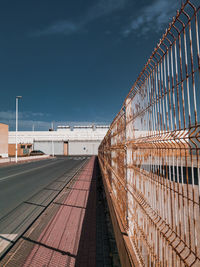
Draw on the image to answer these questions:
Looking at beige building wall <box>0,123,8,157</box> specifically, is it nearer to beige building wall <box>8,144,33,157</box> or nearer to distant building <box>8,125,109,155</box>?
beige building wall <box>8,144,33,157</box>

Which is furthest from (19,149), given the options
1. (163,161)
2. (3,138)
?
(163,161)

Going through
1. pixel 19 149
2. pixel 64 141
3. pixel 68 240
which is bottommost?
pixel 68 240

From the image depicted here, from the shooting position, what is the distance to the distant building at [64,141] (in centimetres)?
5722

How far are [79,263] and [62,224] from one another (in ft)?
5.86

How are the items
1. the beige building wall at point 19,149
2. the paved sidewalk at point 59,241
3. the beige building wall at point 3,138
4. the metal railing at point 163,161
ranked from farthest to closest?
the beige building wall at point 19,149 < the beige building wall at point 3,138 < the paved sidewalk at point 59,241 < the metal railing at point 163,161

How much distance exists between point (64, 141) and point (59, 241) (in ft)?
181

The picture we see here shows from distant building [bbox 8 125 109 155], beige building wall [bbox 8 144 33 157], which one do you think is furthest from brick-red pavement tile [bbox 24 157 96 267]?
beige building wall [bbox 8 144 33 157]

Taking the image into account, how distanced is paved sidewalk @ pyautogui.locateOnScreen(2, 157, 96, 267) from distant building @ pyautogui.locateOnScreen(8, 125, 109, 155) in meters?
50.8

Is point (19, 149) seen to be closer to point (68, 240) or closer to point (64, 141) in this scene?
point (64, 141)

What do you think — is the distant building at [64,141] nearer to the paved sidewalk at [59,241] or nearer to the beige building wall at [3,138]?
the beige building wall at [3,138]

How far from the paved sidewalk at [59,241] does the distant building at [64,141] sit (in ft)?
167

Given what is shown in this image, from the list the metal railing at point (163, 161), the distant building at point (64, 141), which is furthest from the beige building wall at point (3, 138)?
the metal railing at point (163, 161)

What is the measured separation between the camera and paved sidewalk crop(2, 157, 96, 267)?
344 centimetres

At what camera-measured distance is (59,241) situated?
13.5 ft
